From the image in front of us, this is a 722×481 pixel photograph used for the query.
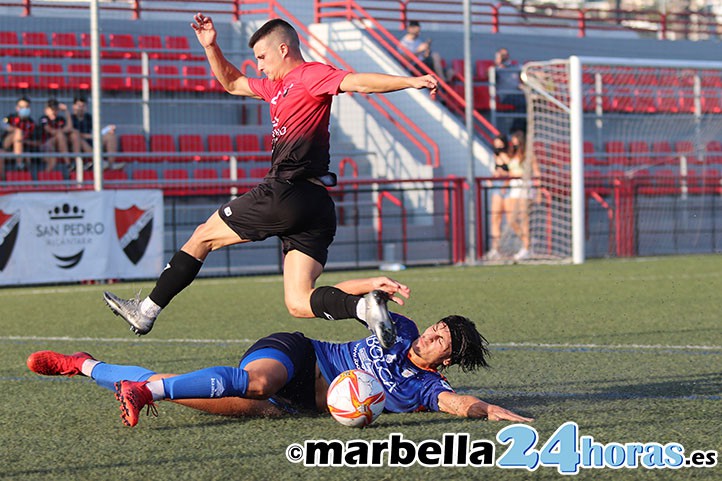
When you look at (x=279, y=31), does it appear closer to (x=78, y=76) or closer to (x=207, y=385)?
(x=207, y=385)

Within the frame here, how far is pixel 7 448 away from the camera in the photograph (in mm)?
4898

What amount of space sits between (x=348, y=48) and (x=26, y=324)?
13.7 metres

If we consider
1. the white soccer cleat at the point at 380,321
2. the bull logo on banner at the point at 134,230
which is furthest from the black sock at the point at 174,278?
the bull logo on banner at the point at 134,230

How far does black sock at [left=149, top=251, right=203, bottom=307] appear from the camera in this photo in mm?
6297

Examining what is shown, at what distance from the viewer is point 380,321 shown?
5.09 meters

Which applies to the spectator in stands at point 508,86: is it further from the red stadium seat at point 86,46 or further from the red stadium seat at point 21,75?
the red stadium seat at point 21,75

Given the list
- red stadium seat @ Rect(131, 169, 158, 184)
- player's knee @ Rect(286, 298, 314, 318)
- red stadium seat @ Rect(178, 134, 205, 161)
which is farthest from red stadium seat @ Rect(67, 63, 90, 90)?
player's knee @ Rect(286, 298, 314, 318)

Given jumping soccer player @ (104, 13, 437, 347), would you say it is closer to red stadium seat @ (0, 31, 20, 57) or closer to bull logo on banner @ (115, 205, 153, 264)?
bull logo on banner @ (115, 205, 153, 264)

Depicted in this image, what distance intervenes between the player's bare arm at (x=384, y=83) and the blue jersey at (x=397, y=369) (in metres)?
1.06

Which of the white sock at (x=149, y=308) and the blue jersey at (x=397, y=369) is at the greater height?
the white sock at (x=149, y=308)

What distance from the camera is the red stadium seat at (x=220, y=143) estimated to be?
67.5 feet

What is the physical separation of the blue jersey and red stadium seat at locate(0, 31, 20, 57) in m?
16.3

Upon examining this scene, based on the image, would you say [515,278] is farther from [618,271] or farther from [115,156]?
[115,156]

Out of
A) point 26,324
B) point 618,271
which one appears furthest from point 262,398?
point 618,271
